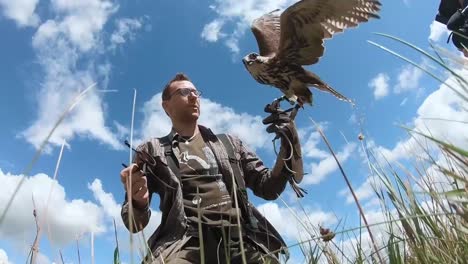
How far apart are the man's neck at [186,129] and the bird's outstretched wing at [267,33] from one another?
0.61m

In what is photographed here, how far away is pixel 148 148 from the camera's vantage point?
8.45 ft

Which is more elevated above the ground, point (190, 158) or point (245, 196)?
point (190, 158)

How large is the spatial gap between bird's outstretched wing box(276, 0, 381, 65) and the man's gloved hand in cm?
33

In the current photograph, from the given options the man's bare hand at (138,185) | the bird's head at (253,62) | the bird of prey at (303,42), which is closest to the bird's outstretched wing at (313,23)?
the bird of prey at (303,42)

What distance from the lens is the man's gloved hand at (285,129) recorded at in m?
2.22

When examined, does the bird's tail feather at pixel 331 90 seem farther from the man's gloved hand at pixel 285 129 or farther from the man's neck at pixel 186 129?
the man's neck at pixel 186 129

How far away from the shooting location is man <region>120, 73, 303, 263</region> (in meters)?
2.21

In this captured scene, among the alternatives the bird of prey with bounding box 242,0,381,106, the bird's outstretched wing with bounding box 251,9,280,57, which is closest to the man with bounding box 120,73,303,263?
the bird of prey with bounding box 242,0,381,106

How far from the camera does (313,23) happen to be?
258 cm

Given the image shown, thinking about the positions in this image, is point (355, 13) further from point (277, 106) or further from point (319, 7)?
point (277, 106)

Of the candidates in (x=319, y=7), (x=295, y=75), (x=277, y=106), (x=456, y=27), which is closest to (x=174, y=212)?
(x=277, y=106)

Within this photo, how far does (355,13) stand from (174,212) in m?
1.41

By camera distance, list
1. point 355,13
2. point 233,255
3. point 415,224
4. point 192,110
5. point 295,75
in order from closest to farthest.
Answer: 1. point 415,224
2. point 233,255
3. point 295,75
4. point 355,13
5. point 192,110

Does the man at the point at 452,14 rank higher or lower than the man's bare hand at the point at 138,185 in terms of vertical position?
higher
